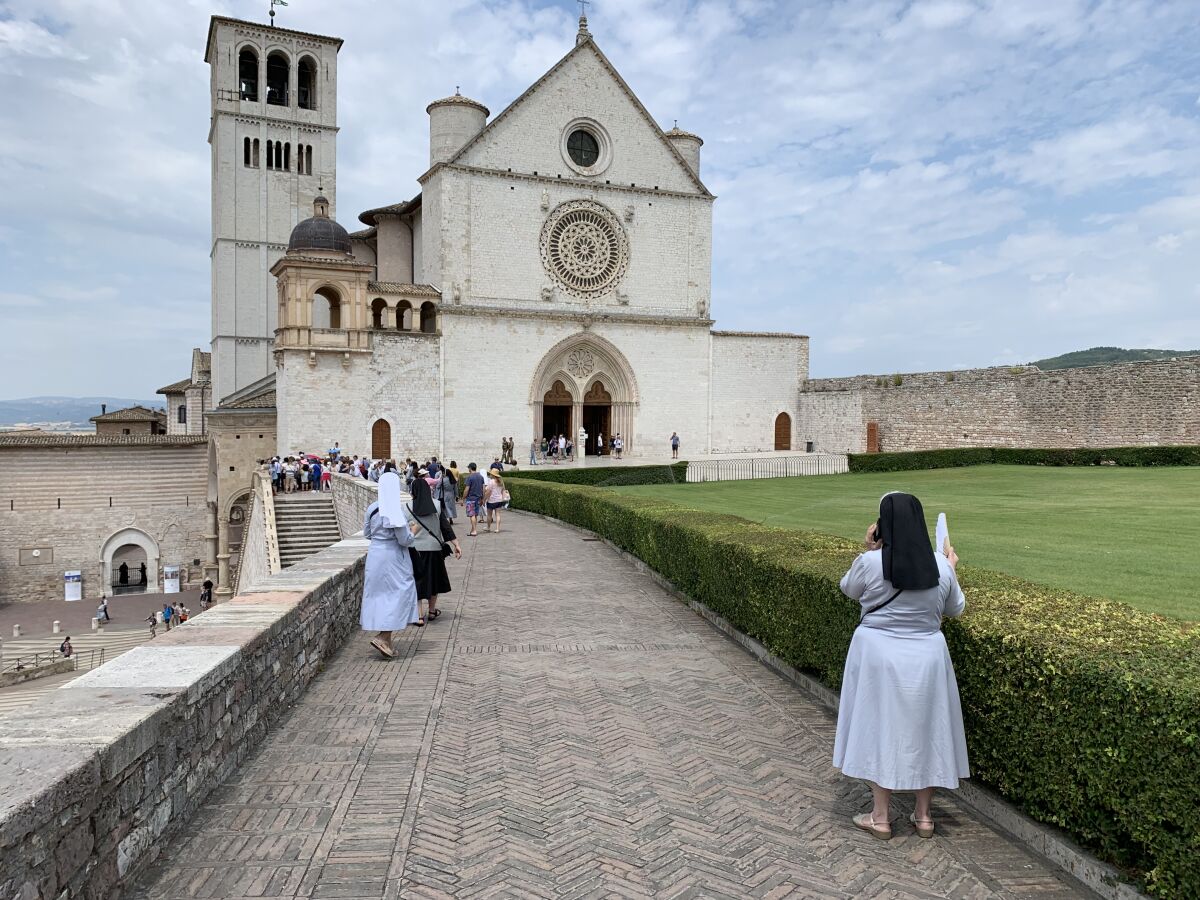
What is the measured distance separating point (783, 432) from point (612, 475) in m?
15.5

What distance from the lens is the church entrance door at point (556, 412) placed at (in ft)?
128

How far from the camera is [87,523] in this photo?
4050 cm

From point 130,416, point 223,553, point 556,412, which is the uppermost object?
point 130,416

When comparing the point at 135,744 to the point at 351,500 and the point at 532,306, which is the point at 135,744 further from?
the point at 532,306

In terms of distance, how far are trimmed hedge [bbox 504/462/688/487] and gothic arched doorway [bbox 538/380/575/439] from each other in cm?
877

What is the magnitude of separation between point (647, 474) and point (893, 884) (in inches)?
1038

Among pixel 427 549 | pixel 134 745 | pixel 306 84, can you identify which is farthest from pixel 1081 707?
pixel 306 84

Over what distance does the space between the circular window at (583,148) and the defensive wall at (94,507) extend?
78.0 feet

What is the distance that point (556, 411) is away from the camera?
132ft

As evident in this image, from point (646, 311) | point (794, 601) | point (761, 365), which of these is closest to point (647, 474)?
point (646, 311)

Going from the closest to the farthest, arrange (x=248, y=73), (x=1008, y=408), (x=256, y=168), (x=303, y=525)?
(x=303, y=525)
(x=1008, y=408)
(x=256, y=168)
(x=248, y=73)

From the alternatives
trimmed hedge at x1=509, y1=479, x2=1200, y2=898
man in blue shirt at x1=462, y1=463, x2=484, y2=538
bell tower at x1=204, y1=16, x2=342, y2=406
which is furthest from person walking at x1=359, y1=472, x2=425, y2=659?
bell tower at x1=204, y1=16, x2=342, y2=406

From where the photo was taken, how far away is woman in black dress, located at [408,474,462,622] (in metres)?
9.55

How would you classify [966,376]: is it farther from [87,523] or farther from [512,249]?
[87,523]
